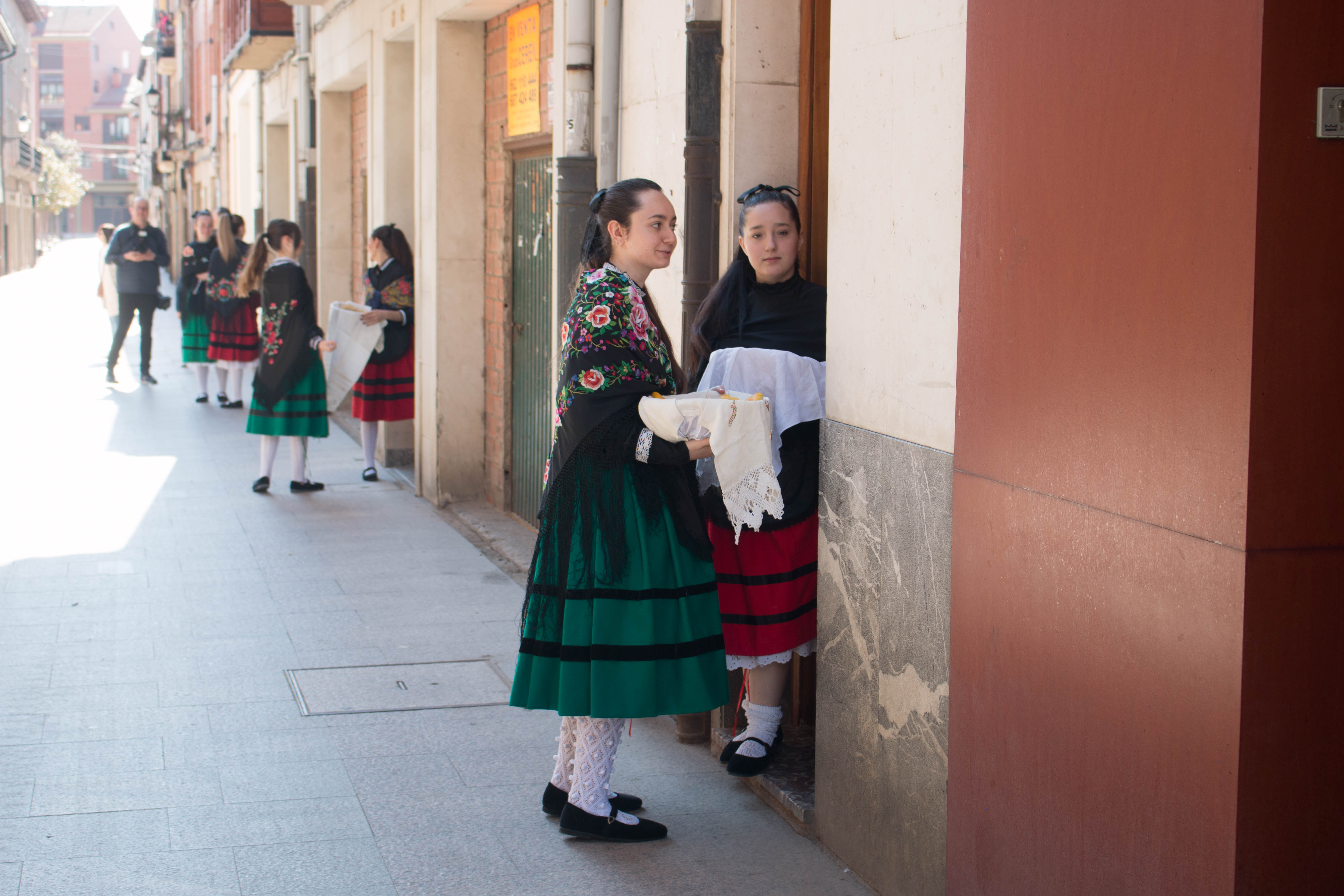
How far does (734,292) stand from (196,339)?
37.1 ft

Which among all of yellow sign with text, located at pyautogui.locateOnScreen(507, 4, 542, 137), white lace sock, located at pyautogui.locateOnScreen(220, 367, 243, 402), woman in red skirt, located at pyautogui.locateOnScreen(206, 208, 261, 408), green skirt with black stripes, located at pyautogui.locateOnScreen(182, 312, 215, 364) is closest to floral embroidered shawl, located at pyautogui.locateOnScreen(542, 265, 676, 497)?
yellow sign with text, located at pyautogui.locateOnScreen(507, 4, 542, 137)

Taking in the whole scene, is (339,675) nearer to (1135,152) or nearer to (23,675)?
(23,675)

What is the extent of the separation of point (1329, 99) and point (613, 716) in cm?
232

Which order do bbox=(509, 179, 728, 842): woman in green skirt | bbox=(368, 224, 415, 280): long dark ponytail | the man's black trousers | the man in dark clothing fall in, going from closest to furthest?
bbox=(509, 179, 728, 842): woman in green skirt
bbox=(368, 224, 415, 280): long dark ponytail
the man in dark clothing
the man's black trousers

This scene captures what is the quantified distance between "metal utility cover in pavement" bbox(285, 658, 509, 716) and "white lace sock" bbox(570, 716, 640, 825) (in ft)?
4.25

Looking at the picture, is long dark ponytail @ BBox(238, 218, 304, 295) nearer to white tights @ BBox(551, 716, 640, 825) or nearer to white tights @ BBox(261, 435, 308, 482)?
white tights @ BBox(261, 435, 308, 482)

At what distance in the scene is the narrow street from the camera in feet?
12.2

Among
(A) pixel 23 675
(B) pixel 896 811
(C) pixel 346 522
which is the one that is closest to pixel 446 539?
(C) pixel 346 522

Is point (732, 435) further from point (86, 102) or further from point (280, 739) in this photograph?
point (86, 102)

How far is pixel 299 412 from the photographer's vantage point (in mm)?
9227

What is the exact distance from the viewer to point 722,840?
3971mm

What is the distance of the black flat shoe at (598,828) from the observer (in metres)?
3.89

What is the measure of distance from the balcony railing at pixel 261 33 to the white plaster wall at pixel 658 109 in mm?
9534

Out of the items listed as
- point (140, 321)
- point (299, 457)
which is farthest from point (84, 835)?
point (140, 321)
